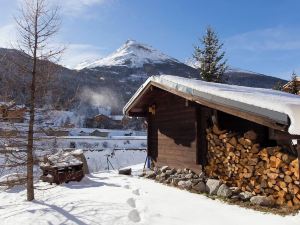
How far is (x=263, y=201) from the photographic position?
25.5ft

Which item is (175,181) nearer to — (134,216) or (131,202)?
(131,202)

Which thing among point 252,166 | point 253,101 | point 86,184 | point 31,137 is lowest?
point 86,184

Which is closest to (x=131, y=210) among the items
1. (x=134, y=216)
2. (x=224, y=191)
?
(x=134, y=216)

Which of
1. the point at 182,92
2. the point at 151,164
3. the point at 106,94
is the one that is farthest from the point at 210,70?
the point at 106,94

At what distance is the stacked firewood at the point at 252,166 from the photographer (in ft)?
25.0

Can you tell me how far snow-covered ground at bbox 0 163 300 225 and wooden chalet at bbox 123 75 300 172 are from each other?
174 cm

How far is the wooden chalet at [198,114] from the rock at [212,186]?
1.10m

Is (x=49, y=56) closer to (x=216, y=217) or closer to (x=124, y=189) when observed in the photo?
(x=124, y=189)

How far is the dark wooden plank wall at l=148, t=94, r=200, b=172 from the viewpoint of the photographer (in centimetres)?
1132

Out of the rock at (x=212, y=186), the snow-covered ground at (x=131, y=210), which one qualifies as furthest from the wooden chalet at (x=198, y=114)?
the snow-covered ground at (x=131, y=210)

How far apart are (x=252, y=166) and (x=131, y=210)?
10.5 ft

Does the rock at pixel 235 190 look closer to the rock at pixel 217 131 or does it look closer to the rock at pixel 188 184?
the rock at pixel 188 184

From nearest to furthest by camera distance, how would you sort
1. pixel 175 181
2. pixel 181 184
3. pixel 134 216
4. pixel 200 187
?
pixel 134 216 → pixel 200 187 → pixel 181 184 → pixel 175 181

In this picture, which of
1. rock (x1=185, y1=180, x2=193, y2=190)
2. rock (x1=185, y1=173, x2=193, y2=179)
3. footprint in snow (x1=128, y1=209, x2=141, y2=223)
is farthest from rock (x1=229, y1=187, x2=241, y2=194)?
footprint in snow (x1=128, y1=209, x2=141, y2=223)
